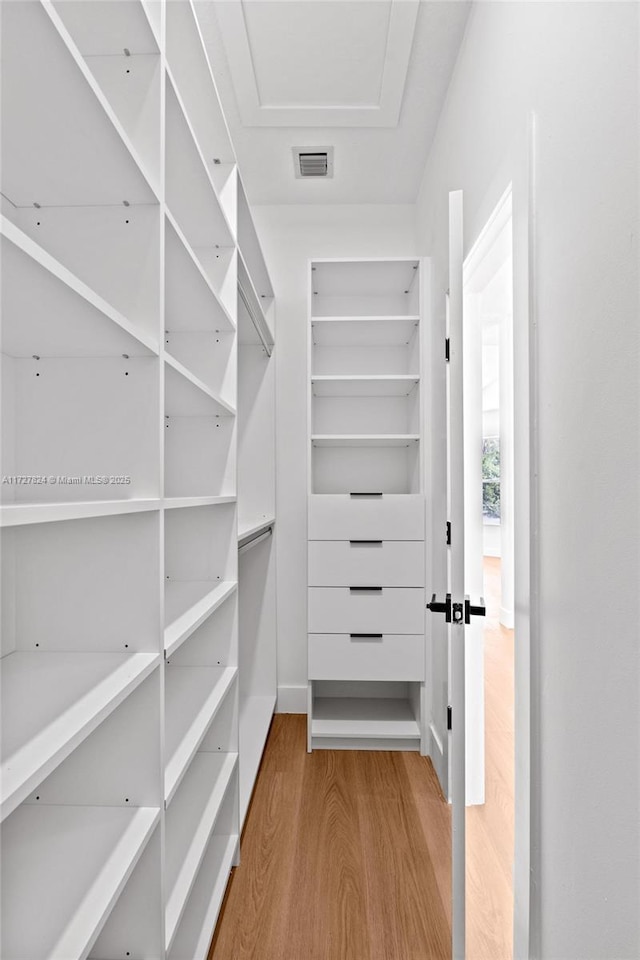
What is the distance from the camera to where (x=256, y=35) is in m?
1.97

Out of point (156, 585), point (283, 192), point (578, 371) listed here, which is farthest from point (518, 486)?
point (283, 192)

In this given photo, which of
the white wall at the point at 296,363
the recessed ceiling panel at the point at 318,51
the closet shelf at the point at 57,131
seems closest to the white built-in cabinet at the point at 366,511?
the white wall at the point at 296,363

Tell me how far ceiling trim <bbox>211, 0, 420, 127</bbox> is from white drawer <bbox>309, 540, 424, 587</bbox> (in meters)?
1.79

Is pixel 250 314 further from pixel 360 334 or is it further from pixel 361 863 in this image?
pixel 361 863

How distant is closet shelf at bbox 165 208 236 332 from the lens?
4.13ft

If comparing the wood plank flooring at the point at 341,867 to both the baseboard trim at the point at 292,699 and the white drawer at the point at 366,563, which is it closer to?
the baseboard trim at the point at 292,699

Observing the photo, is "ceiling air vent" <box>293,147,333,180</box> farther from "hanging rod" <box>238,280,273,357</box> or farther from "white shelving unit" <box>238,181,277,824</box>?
"hanging rod" <box>238,280,273,357</box>

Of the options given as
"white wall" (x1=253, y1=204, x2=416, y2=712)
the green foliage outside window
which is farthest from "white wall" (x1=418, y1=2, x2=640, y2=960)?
the green foliage outside window

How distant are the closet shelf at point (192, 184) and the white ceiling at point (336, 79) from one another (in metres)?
0.78

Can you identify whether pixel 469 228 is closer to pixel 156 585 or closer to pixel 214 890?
pixel 156 585

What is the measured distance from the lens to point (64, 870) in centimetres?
94

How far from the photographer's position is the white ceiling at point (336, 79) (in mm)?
1882

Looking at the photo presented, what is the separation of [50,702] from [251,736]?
1.89 metres

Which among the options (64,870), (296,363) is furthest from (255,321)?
(64,870)
